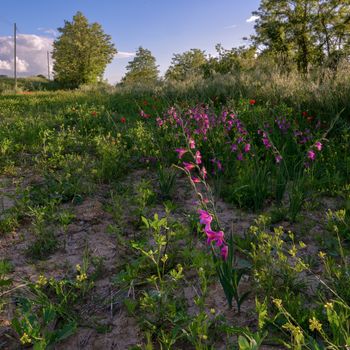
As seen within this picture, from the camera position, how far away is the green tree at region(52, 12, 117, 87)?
139 feet

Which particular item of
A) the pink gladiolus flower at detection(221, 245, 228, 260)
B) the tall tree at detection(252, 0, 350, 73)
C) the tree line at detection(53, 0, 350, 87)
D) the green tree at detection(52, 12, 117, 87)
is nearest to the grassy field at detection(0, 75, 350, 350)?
the pink gladiolus flower at detection(221, 245, 228, 260)

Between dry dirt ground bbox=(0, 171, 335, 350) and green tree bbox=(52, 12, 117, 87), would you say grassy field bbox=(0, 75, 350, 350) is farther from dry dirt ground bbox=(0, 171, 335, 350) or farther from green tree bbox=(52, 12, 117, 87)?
green tree bbox=(52, 12, 117, 87)

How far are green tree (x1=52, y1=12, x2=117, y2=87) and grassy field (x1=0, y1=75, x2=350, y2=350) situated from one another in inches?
1587

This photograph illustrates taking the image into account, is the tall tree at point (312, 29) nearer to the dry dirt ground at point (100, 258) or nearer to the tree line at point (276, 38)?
the tree line at point (276, 38)

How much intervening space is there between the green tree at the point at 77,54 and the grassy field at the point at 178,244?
40.3 metres

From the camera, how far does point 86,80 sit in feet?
A: 142

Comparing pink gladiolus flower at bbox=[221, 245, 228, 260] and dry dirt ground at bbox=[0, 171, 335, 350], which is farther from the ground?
pink gladiolus flower at bbox=[221, 245, 228, 260]

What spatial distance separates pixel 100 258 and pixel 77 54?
45014mm

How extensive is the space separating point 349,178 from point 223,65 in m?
20.3

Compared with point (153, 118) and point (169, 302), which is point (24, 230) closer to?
point (169, 302)

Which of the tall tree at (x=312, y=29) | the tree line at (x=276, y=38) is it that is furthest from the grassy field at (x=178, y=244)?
the tall tree at (x=312, y=29)

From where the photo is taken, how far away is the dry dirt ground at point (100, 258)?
1855 millimetres

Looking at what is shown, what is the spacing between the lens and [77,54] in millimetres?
42719

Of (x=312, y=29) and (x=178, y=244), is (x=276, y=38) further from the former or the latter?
(x=178, y=244)
